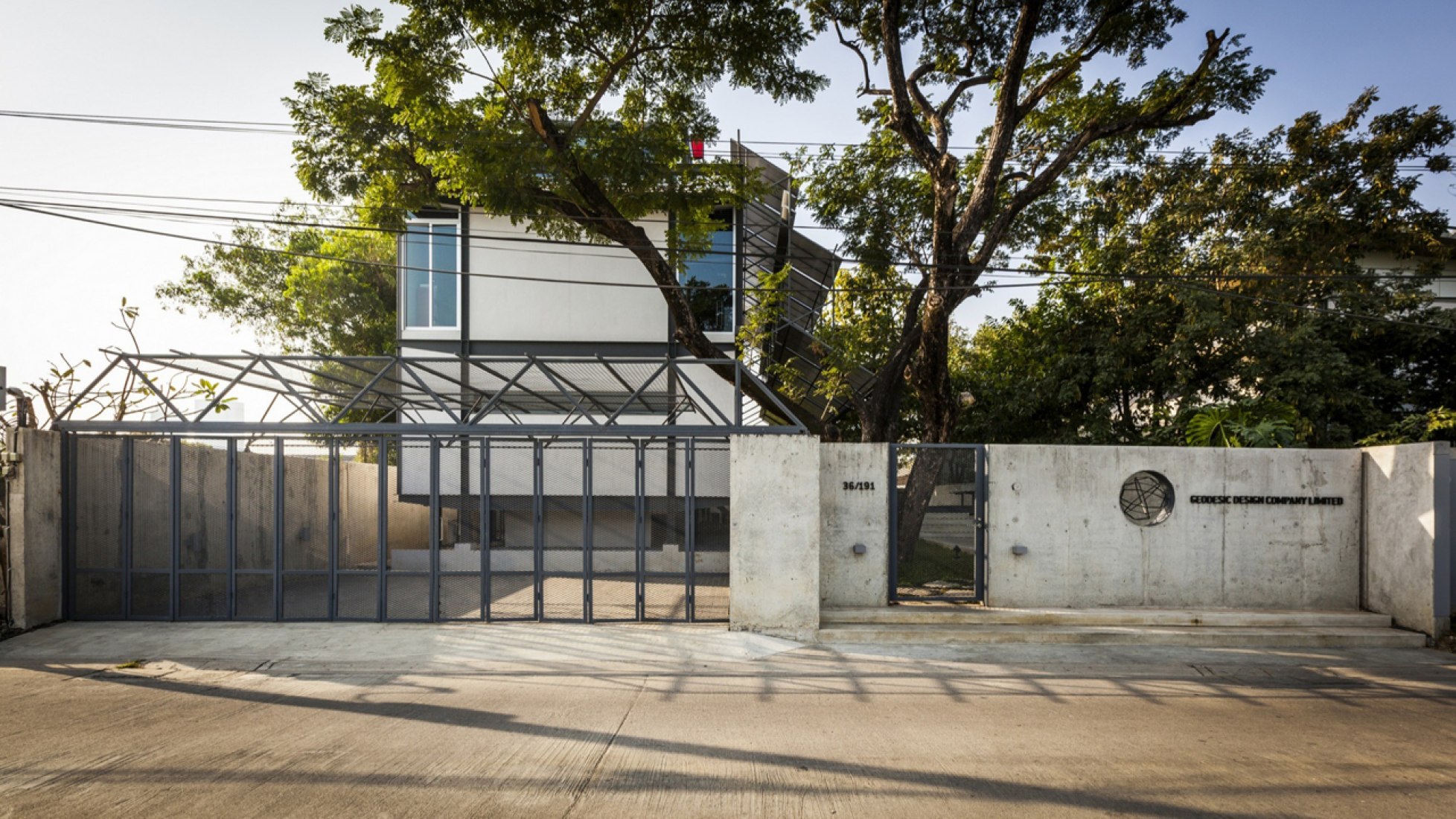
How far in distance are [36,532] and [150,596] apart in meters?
1.57

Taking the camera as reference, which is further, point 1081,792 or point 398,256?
point 398,256

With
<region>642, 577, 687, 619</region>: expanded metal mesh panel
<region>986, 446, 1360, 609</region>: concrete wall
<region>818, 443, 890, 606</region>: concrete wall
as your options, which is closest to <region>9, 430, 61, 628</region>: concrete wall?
<region>642, 577, 687, 619</region>: expanded metal mesh panel

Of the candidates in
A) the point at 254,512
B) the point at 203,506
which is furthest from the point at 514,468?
the point at 203,506

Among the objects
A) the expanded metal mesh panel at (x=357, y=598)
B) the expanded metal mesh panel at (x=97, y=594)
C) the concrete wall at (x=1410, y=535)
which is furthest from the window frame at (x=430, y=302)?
the concrete wall at (x=1410, y=535)

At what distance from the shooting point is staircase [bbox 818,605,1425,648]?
9672 mm

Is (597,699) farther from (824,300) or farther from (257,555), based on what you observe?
(824,300)

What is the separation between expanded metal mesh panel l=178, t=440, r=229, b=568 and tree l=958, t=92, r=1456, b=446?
14.8 m

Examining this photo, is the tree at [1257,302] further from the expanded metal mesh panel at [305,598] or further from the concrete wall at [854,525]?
the expanded metal mesh panel at [305,598]

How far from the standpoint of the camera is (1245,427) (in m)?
12.0

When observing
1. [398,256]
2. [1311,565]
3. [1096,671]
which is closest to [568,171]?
[398,256]

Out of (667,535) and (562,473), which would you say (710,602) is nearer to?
(667,535)

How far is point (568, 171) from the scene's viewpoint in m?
13.0

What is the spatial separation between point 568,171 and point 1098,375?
11.1 m

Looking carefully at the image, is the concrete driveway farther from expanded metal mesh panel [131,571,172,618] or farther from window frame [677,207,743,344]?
window frame [677,207,743,344]
